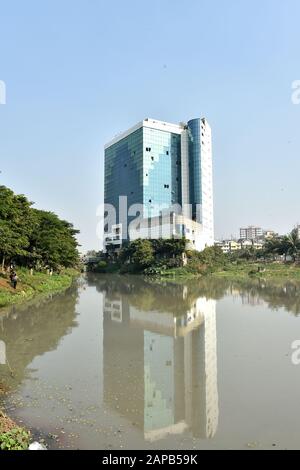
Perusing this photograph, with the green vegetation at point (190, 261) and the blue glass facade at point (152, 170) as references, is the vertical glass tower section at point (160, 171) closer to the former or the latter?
the blue glass facade at point (152, 170)

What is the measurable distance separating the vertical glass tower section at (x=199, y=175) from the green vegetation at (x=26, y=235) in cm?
4880

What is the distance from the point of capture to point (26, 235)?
1262 inches

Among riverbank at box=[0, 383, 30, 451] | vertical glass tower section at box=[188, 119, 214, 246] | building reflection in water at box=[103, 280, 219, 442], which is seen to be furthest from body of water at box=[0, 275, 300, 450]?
vertical glass tower section at box=[188, 119, 214, 246]

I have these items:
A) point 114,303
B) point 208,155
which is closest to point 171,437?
point 114,303

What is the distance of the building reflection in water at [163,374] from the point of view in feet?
23.0

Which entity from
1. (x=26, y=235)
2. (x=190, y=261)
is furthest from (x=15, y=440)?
(x=190, y=261)

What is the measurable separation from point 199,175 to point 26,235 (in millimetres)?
65837

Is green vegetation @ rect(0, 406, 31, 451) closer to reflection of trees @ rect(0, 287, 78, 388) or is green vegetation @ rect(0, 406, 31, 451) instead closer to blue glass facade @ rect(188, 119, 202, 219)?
reflection of trees @ rect(0, 287, 78, 388)

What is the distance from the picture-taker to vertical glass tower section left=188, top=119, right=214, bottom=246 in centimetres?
9200

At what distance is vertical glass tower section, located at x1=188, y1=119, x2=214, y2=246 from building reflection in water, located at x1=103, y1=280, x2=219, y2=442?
7488cm

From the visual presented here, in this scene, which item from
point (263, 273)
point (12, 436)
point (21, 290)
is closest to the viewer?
point (12, 436)

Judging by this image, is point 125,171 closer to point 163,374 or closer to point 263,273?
point 263,273

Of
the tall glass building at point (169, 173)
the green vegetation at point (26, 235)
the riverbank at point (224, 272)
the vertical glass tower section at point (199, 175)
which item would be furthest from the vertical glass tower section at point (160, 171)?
the green vegetation at point (26, 235)
